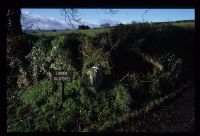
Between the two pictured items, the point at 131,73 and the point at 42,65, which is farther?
the point at 42,65

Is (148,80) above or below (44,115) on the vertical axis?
above

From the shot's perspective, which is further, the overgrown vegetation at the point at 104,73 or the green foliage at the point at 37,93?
the green foliage at the point at 37,93

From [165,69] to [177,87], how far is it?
28.8 inches

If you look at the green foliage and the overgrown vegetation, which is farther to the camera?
the green foliage

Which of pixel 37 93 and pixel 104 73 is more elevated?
pixel 104 73

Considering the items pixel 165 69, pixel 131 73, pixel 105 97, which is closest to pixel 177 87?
pixel 165 69

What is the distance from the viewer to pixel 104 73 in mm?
13016

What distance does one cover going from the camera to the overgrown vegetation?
11320mm

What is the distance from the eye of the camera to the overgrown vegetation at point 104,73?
11320 millimetres

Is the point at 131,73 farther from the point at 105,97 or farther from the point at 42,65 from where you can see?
the point at 42,65
